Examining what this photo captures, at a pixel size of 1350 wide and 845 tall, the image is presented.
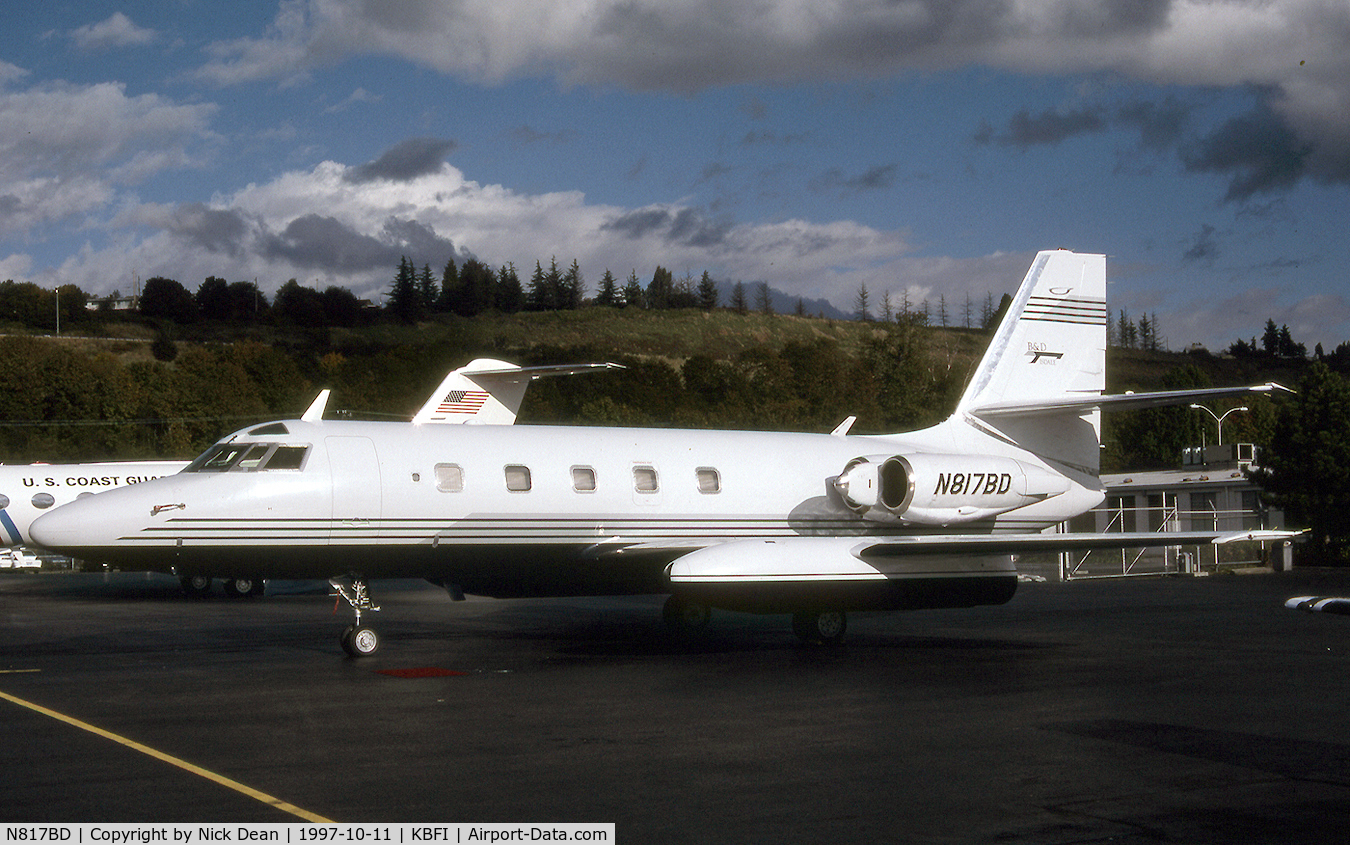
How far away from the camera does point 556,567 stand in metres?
17.2

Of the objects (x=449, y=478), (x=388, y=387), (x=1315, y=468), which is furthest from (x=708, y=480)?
(x=388, y=387)

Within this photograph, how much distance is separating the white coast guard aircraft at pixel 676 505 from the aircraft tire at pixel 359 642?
29mm

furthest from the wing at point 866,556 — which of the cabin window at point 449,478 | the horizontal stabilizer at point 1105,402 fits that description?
the cabin window at point 449,478

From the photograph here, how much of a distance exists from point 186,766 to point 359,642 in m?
7.33

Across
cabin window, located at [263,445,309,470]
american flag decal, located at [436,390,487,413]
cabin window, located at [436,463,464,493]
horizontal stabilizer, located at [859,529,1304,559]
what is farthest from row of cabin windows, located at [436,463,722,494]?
american flag decal, located at [436,390,487,413]

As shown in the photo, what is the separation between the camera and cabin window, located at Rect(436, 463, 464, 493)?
16391 millimetres

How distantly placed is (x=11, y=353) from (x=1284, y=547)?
276 feet

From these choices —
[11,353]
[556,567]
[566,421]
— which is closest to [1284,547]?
[556,567]

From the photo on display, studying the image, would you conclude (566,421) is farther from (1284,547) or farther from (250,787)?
(250,787)

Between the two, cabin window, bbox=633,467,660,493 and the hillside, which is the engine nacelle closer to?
cabin window, bbox=633,467,660,493

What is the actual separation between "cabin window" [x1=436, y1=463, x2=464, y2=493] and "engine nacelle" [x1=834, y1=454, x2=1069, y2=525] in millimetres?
5542

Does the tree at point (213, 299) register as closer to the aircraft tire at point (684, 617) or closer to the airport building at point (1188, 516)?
the airport building at point (1188, 516)

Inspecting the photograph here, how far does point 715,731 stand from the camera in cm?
1052

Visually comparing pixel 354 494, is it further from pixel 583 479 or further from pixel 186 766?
pixel 186 766
